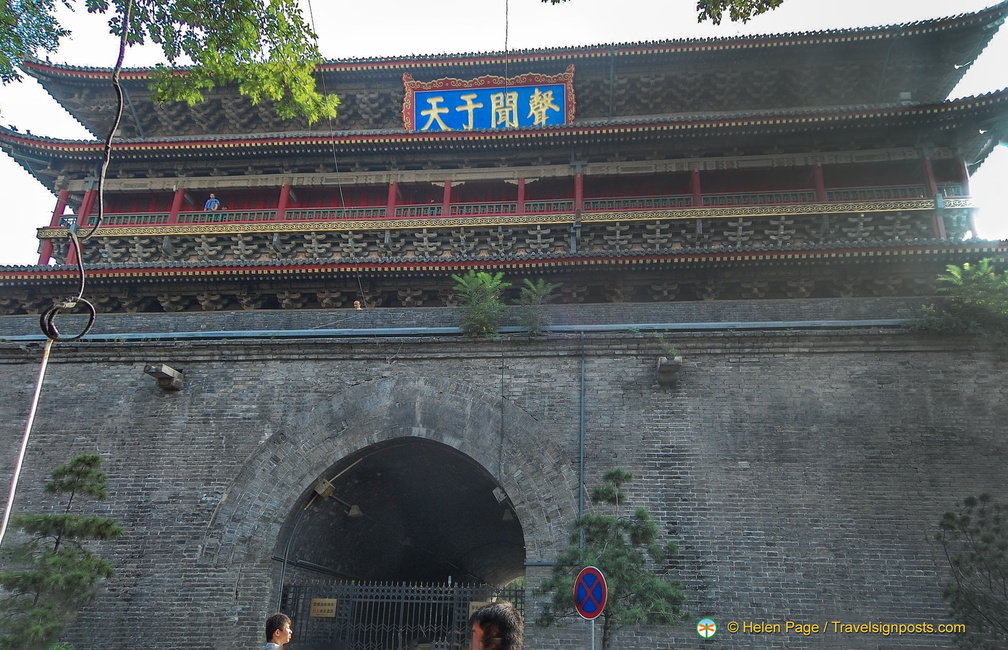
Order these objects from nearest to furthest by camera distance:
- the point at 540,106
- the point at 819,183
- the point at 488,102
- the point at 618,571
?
the point at 618,571
the point at 819,183
the point at 540,106
the point at 488,102

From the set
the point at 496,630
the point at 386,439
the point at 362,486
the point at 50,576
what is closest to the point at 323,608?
the point at 362,486

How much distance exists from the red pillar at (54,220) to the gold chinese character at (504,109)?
29.9 ft

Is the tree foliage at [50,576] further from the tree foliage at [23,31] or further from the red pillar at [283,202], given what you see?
the red pillar at [283,202]

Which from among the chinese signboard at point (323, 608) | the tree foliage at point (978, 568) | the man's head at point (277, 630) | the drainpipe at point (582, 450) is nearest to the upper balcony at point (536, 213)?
the drainpipe at point (582, 450)

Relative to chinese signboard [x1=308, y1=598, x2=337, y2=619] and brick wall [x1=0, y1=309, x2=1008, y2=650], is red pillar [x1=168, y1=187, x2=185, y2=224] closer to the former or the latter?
brick wall [x1=0, y1=309, x2=1008, y2=650]

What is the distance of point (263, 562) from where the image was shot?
848 cm

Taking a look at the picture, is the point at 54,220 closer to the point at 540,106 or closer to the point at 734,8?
the point at 540,106

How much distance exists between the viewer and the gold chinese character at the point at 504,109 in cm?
1409

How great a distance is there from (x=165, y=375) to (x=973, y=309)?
36.1ft

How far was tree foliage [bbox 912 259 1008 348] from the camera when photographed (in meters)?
8.60

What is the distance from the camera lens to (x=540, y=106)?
46.2 ft

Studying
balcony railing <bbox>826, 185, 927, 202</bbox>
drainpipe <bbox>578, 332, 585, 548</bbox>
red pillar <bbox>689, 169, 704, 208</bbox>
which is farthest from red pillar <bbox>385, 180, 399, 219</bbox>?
balcony railing <bbox>826, 185, 927, 202</bbox>

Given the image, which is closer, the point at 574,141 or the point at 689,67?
the point at 574,141

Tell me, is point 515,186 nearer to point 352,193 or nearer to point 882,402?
point 352,193
